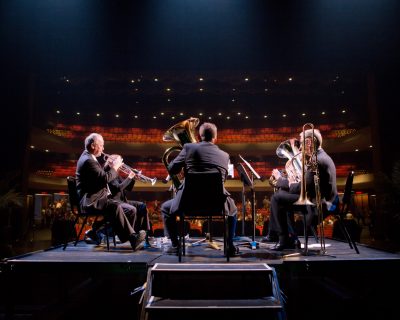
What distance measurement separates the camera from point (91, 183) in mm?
3498

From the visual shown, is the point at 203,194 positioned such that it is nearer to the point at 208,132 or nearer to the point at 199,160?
the point at 199,160

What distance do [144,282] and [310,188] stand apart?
219 cm

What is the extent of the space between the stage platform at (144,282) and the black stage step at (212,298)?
23 cm

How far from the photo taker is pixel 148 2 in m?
5.55

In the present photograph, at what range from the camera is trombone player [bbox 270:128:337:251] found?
3.24m

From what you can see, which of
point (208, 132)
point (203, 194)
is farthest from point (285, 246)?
point (208, 132)

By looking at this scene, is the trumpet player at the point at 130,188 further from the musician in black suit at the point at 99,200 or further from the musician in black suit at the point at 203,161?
the musician in black suit at the point at 203,161

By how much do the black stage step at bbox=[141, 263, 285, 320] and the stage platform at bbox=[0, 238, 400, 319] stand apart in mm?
226

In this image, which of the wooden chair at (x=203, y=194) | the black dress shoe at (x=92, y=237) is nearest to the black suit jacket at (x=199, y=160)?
the wooden chair at (x=203, y=194)

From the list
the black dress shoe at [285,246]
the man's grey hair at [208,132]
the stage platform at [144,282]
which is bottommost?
the stage platform at [144,282]

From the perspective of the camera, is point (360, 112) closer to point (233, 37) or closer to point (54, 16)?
point (233, 37)

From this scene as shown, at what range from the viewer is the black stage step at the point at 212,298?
2.11 metres

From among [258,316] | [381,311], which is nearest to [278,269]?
[258,316]

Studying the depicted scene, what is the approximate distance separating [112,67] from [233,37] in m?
2.85
